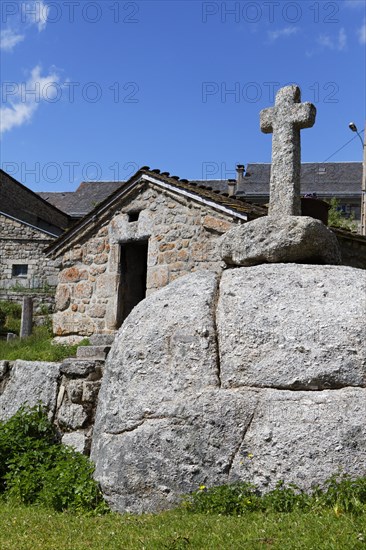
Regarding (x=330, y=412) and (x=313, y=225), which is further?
(x=313, y=225)

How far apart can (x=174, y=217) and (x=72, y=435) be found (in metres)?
6.36

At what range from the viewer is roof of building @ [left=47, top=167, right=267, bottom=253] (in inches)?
427

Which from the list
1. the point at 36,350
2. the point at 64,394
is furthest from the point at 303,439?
the point at 36,350

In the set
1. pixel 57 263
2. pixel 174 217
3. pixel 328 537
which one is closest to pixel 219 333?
pixel 328 537

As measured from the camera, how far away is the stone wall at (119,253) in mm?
11219

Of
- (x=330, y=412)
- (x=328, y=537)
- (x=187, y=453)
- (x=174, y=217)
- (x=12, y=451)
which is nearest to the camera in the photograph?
(x=328, y=537)

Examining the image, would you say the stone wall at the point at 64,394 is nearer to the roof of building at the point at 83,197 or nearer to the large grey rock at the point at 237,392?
the large grey rock at the point at 237,392

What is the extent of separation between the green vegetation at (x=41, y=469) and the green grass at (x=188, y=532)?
286mm

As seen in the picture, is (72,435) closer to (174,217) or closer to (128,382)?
(128,382)

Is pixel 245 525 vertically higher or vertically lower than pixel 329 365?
lower

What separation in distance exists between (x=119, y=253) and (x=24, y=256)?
1277cm

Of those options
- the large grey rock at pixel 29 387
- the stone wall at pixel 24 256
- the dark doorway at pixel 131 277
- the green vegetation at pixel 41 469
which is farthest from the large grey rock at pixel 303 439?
the stone wall at pixel 24 256

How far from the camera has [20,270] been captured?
24.0m

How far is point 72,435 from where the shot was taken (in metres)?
5.90
